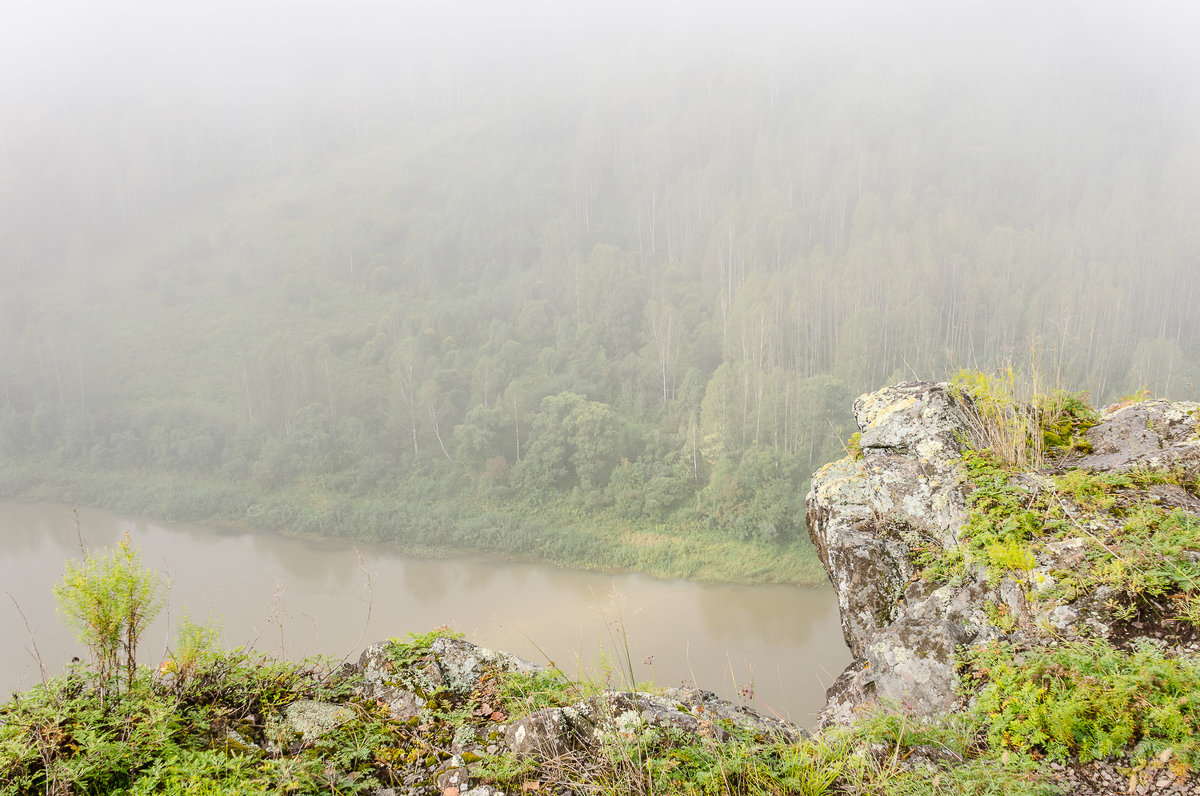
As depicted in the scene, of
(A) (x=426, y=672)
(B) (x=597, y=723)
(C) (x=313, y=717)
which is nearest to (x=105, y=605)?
(C) (x=313, y=717)

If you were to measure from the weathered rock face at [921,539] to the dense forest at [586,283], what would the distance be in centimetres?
97

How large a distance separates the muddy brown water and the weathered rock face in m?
10.4

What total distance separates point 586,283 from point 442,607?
32.6 m

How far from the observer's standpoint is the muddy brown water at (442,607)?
17.1 metres

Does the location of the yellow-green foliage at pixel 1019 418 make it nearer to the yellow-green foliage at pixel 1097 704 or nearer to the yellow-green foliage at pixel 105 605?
the yellow-green foliage at pixel 1097 704

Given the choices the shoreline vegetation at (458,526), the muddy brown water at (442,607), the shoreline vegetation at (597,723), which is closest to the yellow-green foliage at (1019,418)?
the shoreline vegetation at (597,723)

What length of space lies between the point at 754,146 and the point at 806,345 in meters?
41.0

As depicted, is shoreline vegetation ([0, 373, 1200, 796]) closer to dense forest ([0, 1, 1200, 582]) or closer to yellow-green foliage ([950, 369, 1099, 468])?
yellow-green foliage ([950, 369, 1099, 468])

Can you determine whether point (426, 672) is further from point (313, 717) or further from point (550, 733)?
point (550, 733)

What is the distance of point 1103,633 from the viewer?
2.92m

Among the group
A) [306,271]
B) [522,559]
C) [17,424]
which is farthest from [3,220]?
[522,559]

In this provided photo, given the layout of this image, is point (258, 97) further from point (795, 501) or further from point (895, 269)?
point (795, 501)

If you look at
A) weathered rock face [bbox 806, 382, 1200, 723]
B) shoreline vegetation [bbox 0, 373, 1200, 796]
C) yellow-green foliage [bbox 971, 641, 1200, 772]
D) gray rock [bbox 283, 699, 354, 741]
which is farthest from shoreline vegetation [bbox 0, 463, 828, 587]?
gray rock [bbox 283, 699, 354, 741]

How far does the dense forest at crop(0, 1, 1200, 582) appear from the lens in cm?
2997
